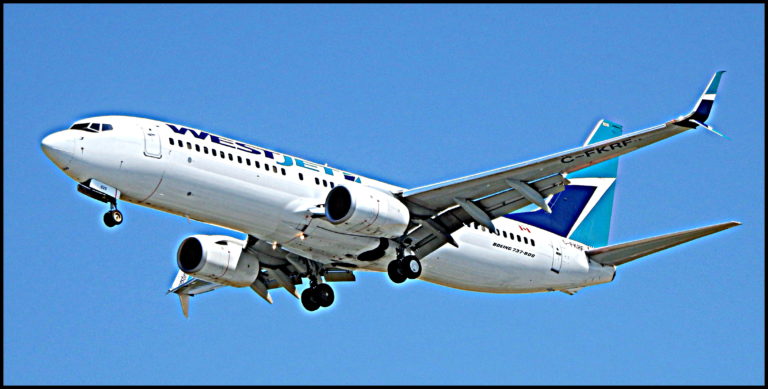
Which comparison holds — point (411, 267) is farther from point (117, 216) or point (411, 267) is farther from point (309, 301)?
point (117, 216)

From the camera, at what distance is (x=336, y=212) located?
35062mm

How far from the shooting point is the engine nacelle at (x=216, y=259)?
4025 centimetres

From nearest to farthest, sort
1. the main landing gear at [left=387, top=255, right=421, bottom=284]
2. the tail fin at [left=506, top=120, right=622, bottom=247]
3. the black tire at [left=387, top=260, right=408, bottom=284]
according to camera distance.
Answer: the main landing gear at [left=387, top=255, right=421, bottom=284], the black tire at [left=387, top=260, right=408, bottom=284], the tail fin at [left=506, top=120, right=622, bottom=247]

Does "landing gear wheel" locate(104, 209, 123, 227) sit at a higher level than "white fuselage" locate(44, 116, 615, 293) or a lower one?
lower

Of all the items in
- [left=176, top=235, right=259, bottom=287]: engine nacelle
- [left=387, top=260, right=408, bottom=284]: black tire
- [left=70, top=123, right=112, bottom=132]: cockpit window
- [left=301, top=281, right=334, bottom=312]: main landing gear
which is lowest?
[left=387, top=260, right=408, bottom=284]: black tire

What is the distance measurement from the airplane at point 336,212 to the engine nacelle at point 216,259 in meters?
0.04

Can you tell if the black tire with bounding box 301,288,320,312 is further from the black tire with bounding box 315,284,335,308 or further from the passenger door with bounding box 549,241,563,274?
the passenger door with bounding box 549,241,563,274

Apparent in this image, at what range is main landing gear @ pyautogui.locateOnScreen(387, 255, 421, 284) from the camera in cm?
3756

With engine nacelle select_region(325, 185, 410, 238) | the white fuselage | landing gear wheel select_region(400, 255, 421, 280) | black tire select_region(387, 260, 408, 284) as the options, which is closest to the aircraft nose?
the white fuselage

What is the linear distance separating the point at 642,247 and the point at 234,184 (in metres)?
15.6

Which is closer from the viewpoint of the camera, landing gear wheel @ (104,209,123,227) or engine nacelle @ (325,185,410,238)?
landing gear wheel @ (104,209,123,227)

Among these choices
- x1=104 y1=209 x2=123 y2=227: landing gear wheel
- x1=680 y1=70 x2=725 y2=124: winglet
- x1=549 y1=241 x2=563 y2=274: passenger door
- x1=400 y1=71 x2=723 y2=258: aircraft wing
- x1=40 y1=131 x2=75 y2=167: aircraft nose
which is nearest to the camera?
x1=680 y1=70 x2=725 y2=124: winglet

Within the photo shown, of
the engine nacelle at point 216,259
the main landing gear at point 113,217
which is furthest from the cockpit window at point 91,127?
the engine nacelle at point 216,259

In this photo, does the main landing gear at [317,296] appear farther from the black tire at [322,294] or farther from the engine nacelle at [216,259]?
the engine nacelle at [216,259]
